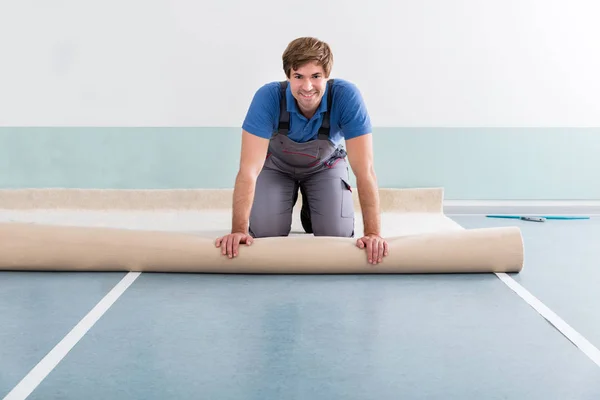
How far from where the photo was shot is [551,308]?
2.21 m

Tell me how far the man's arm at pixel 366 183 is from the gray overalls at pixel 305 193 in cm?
30

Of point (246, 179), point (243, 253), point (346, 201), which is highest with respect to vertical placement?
point (246, 179)

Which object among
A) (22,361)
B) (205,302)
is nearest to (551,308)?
(205,302)

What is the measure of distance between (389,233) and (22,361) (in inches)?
77.6

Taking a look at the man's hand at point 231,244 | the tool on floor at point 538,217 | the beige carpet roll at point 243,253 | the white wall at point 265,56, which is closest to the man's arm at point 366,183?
the beige carpet roll at point 243,253

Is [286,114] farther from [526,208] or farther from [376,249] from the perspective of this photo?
[526,208]

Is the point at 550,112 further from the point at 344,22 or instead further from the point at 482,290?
the point at 482,290

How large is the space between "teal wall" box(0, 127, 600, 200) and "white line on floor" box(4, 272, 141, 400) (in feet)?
5.62

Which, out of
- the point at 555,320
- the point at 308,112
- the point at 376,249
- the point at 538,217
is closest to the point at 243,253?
the point at 376,249

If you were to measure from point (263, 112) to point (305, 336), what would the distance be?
1.00 m

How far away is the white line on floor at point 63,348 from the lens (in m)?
1.55

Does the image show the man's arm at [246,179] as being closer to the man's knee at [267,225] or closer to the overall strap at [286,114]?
the overall strap at [286,114]

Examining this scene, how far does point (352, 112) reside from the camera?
257cm

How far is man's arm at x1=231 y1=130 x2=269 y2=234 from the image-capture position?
253 cm
